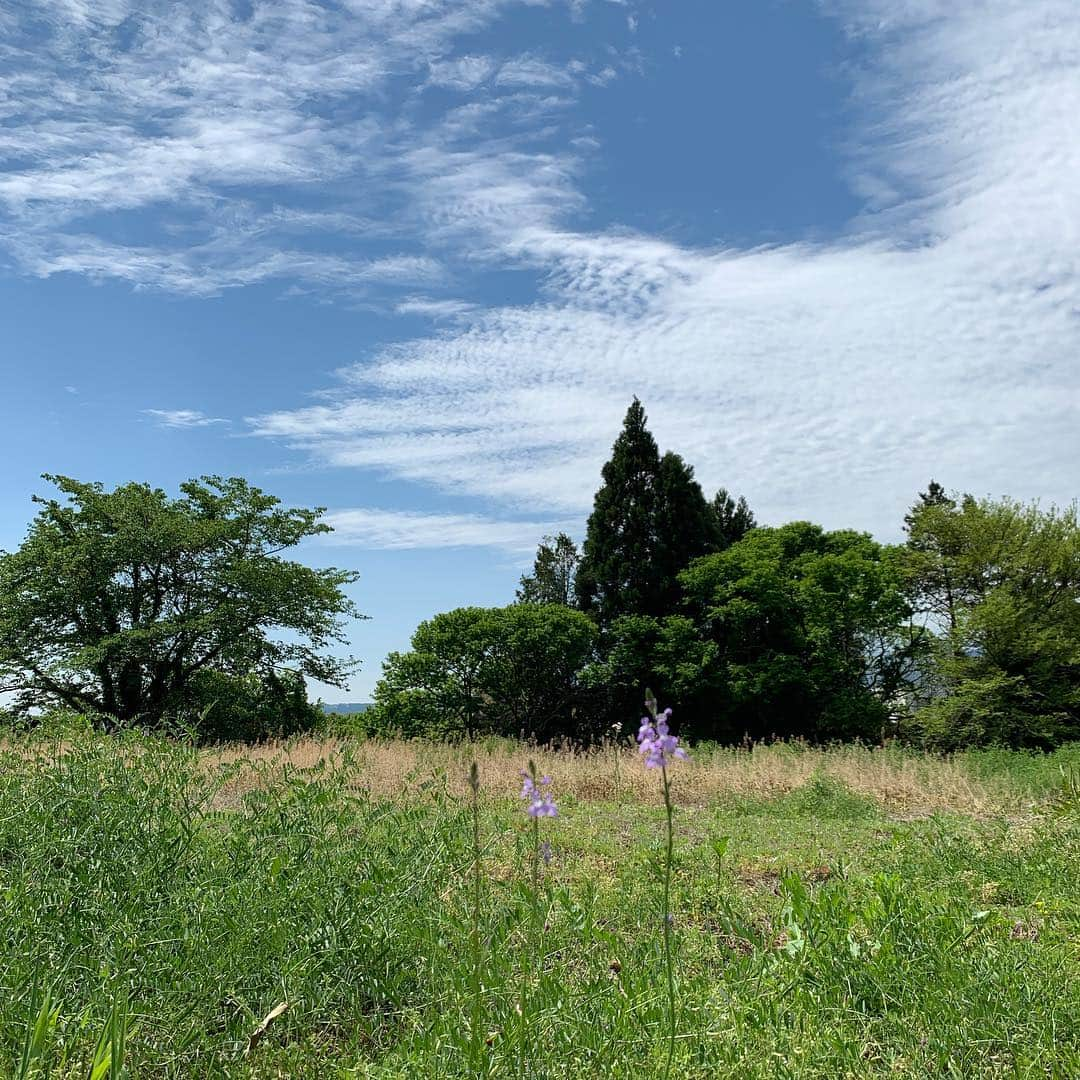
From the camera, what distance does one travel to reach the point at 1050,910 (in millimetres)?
3867

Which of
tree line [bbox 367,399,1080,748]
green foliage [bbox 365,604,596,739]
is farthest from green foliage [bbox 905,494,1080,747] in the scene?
green foliage [bbox 365,604,596,739]

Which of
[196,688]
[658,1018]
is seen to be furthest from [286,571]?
[658,1018]

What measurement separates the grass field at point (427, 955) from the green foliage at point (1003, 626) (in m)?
13.1

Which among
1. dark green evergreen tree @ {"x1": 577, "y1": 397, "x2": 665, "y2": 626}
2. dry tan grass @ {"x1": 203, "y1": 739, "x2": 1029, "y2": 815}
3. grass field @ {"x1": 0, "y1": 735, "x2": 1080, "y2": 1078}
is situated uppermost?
dark green evergreen tree @ {"x1": 577, "y1": 397, "x2": 665, "y2": 626}

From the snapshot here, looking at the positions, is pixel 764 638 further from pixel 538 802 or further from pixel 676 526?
pixel 538 802

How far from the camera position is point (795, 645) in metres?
19.0

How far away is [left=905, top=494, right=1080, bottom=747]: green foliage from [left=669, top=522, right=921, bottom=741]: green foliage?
1117mm

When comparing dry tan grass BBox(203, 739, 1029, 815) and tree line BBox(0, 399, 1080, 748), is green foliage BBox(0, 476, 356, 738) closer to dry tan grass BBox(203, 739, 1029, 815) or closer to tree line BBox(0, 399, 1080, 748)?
tree line BBox(0, 399, 1080, 748)

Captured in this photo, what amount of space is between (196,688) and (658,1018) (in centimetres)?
1720

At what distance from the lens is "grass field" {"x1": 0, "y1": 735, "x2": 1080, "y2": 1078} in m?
2.39

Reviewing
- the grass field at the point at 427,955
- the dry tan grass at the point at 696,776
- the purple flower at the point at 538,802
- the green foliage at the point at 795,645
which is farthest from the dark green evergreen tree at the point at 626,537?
the purple flower at the point at 538,802

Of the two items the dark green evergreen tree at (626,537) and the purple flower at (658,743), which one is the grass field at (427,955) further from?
the dark green evergreen tree at (626,537)

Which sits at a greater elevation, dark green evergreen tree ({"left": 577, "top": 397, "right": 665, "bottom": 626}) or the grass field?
dark green evergreen tree ({"left": 577, "top": 397, "right": 665, "bottom": 626})

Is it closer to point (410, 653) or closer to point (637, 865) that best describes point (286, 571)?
point (410, 653)
